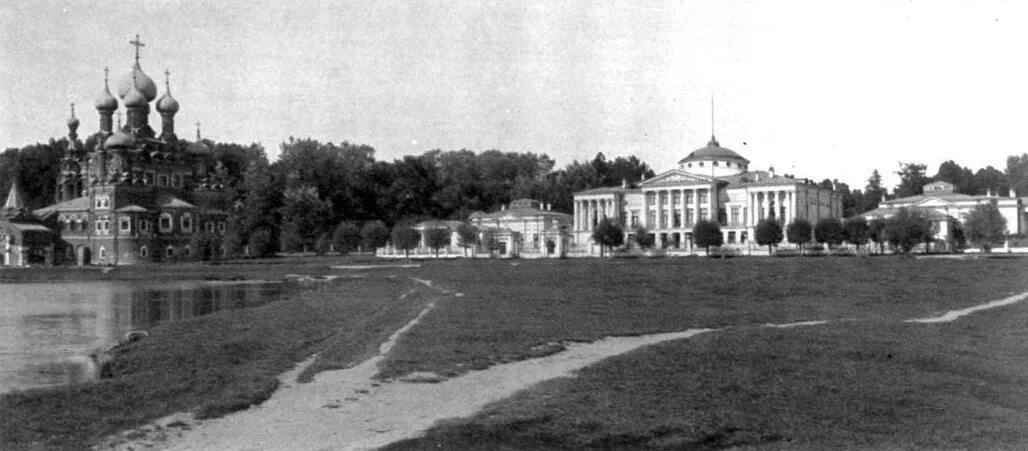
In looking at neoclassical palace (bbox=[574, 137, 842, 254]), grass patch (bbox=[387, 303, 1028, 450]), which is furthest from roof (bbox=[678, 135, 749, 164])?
grass patch (bbox=[387, 303, 1028, 450])

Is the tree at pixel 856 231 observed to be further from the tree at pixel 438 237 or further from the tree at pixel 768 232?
the tree at pixel 438 237

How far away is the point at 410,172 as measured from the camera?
119188 mm

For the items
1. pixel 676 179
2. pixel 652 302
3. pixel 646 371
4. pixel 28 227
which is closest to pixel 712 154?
pixel 676 179

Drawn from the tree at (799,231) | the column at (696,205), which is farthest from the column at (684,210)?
the tree at (799,231)

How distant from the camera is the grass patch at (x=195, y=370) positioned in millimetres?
12086

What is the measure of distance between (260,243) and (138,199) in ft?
46.0

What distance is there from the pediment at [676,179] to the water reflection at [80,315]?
56.4m

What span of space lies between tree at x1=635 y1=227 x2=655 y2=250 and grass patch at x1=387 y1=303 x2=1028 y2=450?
7416 cm

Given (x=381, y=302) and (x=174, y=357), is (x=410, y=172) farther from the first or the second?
(x=174, y=357)

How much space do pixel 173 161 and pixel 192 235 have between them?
39.2ft

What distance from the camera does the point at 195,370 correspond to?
16781mm

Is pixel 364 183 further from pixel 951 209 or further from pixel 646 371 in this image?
pixel 646 371

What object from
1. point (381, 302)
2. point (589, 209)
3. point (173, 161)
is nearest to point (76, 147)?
point (173, 161)

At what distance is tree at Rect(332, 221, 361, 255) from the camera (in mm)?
98625
